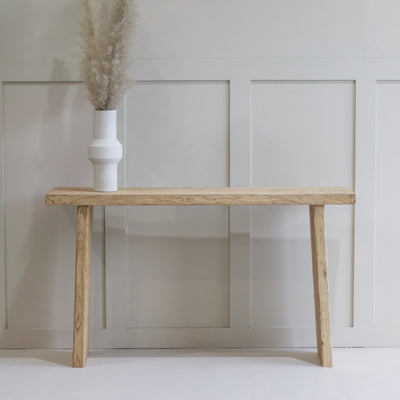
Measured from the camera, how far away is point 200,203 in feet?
9.55

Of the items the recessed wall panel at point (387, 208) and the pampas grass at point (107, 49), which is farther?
the recessed wall panel at point (387, 208)

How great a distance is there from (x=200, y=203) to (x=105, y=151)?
1.42 ft

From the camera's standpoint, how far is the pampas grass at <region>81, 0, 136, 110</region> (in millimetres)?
2859

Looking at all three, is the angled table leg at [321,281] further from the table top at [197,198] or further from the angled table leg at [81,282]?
the angled table leg at [81,282]

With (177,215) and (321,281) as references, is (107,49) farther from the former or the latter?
(321,281)

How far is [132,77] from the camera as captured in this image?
3150 millimetres

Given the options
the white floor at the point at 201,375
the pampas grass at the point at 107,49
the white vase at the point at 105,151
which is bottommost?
the white floor at the point at 201,375

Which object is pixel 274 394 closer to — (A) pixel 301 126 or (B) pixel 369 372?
(B) pixel 369 372

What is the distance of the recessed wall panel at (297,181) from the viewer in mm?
3201

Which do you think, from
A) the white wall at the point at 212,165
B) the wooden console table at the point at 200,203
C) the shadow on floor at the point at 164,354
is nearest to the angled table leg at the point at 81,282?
the wooden console table at the point at 200,203

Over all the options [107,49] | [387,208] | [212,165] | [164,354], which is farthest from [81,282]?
[387,208]

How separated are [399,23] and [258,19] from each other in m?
0.60

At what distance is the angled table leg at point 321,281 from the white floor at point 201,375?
0.09 m

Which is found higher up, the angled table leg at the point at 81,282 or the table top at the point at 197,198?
the table top at the point at 197,198
